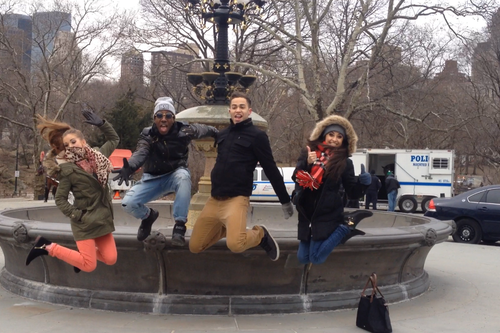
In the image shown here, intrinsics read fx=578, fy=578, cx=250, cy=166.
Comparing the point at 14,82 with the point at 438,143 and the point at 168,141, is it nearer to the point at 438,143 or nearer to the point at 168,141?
the point at 438,143

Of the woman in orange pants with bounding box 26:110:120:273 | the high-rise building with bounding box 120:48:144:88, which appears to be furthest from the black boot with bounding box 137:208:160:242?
the high-rise building with bounding box 120:48:144:88

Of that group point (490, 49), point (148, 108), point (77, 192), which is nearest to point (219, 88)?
point (77, 192)

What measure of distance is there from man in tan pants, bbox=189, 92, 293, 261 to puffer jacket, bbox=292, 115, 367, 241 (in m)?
0.16

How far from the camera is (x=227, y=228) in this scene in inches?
213

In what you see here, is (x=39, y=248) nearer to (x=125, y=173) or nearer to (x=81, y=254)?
(x=81, y=254)

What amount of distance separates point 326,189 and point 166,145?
1693mm

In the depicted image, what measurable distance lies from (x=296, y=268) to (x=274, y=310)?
505mm

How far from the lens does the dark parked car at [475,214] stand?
13.8 metres

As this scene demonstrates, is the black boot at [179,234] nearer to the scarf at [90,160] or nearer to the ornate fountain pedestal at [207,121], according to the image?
the scarf at [90,160]

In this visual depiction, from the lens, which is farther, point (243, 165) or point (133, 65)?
point (133, 65)

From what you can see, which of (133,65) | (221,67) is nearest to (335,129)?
(221,67)

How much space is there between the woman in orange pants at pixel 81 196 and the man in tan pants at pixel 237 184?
0.88m

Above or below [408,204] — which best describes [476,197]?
above

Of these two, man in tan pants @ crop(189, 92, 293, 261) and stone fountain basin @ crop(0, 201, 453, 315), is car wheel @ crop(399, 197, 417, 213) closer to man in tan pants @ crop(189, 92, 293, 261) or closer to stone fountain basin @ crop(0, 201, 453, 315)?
stone fountain basin @ crop(0, 201, 453, 315)
